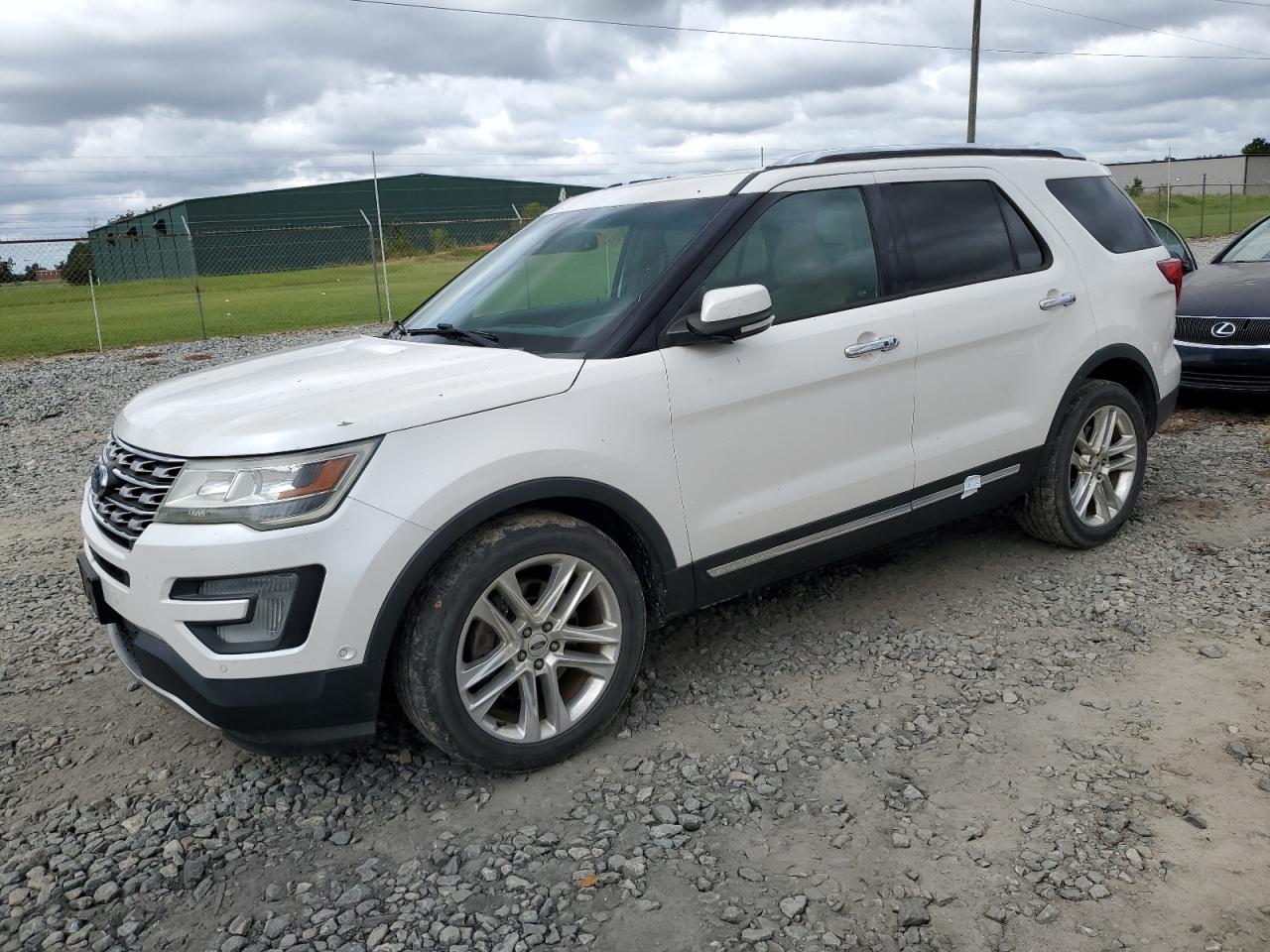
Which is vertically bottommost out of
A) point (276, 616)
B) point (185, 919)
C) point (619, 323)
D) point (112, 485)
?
point (185, 919)

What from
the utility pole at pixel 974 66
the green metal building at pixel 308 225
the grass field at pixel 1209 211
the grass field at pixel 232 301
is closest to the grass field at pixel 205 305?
the grass field at pixel 232 301

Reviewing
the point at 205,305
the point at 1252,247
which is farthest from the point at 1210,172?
the point at 1252,247

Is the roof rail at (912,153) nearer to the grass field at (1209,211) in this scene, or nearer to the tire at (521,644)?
the tire at (521,644)

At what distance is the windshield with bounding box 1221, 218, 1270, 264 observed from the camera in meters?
9.04

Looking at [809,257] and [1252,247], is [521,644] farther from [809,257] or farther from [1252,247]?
[1252,247]

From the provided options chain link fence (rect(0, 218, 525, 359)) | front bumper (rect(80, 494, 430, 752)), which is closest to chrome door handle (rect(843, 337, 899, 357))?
front bumper (rect(80, 494, 430, 752))

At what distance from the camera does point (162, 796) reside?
3.42 m

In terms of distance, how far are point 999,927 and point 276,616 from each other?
80.2 inches

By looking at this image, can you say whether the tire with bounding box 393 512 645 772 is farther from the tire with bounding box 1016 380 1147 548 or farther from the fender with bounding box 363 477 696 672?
the tire with bounding box 1016 380 1147 548

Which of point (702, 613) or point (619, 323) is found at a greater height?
point (619, 323)

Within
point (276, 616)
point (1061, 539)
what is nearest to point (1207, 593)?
point (1061, 539)

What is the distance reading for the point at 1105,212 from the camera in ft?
17.0

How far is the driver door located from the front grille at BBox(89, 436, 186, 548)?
5.20 feet

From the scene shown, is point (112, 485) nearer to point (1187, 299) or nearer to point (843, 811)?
point (843, 811)
